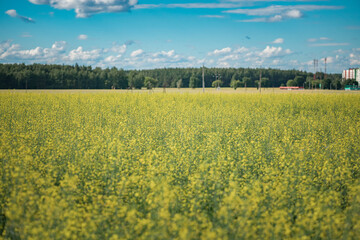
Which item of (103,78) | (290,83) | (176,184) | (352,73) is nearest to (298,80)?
(290,83)

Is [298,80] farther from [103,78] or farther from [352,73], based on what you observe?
[103,78]

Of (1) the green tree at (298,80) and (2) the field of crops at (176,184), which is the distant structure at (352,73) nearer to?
(1) the green tree at (298,80)

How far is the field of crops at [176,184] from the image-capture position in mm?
3828

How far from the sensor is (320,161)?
7230 millimetres

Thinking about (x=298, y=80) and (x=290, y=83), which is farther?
(x=298, y=80)

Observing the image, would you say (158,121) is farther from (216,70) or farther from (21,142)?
(216,70)

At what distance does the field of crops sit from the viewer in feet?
12.6

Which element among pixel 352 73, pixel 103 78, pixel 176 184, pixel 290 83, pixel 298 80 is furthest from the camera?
pixel 352 73

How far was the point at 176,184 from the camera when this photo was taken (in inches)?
251

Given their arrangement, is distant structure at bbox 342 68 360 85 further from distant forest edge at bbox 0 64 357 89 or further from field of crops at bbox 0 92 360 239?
field of crops at bbox 0 92 360 239

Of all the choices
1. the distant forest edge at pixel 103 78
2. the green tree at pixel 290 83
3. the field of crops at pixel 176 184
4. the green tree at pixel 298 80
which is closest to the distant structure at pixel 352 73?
the green tree at pixel 298 80

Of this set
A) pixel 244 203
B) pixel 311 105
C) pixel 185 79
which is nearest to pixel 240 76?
pixel 185 79

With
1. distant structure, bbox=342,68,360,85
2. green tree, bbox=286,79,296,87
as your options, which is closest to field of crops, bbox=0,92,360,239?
green tree, bbox=286,79,296,87

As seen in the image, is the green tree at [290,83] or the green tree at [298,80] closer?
the green tree at [290,83]
